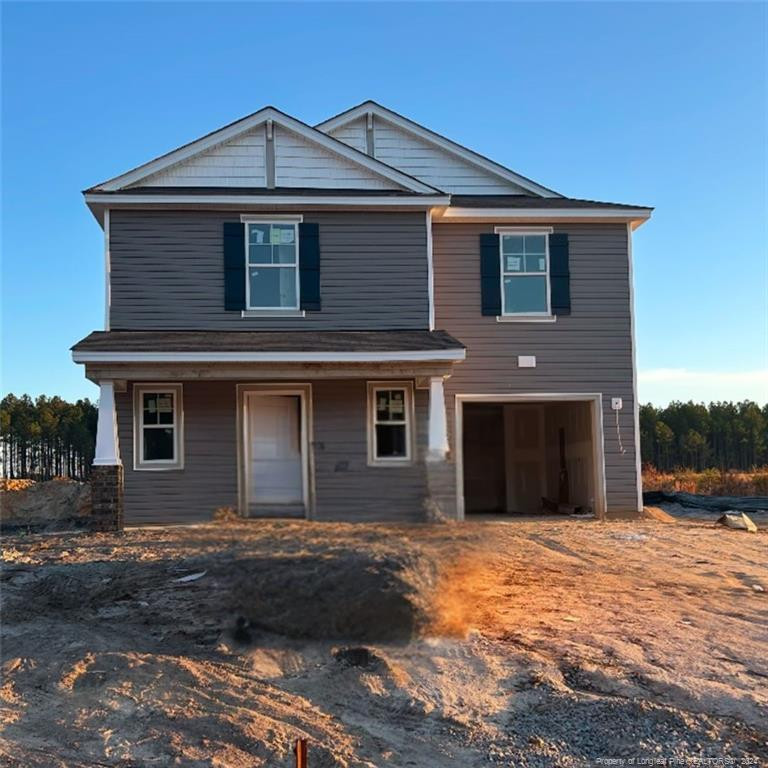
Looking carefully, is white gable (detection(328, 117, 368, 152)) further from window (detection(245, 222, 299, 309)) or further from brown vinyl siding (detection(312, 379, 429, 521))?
brown vinyl siding (detection(312, 379, 429, 521))

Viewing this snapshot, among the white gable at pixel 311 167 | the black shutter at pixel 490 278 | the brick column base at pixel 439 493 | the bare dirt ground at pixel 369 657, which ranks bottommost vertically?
the bare dirt ground at pixel 369 657

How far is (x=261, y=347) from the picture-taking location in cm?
1173

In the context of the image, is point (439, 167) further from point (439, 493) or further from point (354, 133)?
point (439, 493)

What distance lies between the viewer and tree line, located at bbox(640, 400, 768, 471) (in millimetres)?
45750

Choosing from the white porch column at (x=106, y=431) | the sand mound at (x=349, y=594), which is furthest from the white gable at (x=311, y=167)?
the sand mound at (x=349, y=594)

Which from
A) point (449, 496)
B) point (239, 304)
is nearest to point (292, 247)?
point (239, 304)

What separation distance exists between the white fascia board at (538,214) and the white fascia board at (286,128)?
73cm

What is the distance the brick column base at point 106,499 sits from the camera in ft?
36.9

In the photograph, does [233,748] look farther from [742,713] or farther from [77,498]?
[77,498]

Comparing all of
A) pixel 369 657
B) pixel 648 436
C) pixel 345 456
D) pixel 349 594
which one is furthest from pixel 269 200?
pixel 648 436

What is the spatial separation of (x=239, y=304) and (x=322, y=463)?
2.79 m

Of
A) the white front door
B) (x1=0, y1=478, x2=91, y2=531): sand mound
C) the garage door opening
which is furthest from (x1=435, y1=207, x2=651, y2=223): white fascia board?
(x1=0, y1=478, x2=91, y2=531): sand mound

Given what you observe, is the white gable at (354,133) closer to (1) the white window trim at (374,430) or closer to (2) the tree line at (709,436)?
(1) the white window trim at (374,430)

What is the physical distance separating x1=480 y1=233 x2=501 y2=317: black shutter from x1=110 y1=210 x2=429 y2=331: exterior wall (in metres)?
1.13
